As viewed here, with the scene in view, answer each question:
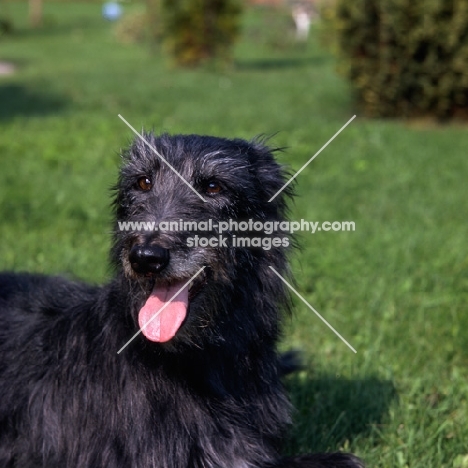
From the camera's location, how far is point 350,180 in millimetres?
9320

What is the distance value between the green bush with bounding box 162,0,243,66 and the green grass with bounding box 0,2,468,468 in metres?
4.86

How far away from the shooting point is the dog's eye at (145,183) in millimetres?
3365

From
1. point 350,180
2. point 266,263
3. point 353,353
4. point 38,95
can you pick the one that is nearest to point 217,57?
point 38,95

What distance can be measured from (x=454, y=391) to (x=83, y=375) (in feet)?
7.43

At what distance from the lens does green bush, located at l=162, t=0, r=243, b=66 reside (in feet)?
72.6

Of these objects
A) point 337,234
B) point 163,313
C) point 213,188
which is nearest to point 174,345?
point 163,313

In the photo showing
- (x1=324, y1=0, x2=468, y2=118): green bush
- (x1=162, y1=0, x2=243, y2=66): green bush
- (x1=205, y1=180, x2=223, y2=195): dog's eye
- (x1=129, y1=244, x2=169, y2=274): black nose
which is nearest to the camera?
(x1=129, y1=244, x2=169, y2=274): black nose

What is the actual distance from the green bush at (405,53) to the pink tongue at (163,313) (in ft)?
35.3

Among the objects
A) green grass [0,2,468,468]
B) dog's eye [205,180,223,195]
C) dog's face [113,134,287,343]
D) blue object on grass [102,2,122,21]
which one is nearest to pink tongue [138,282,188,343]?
dog's face [113,134,287,343]

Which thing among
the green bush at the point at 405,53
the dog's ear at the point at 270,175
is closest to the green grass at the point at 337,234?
the green bush at the point at 405,53

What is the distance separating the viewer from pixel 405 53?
42.9ft

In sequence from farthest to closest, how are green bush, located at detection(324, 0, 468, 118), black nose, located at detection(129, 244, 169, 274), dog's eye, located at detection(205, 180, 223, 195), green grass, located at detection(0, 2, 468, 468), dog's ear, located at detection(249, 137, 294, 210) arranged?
1. green bush, located at detection(324, 0, 468, 118)
2. green grass, located at detection(0, 2, 468, 468)
3. dog's ear, located at detection(249, 137, 294, 210)
4. dog's eye, located at detection(205, 180, 223, 195)
5. black nose, located at detection(129, 244, 169, 274)

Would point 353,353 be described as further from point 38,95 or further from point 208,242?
point 38,95

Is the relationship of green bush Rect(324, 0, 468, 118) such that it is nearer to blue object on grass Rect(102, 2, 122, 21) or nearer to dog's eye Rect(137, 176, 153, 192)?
dog's eye Rect(137, 176, 153, 192)
